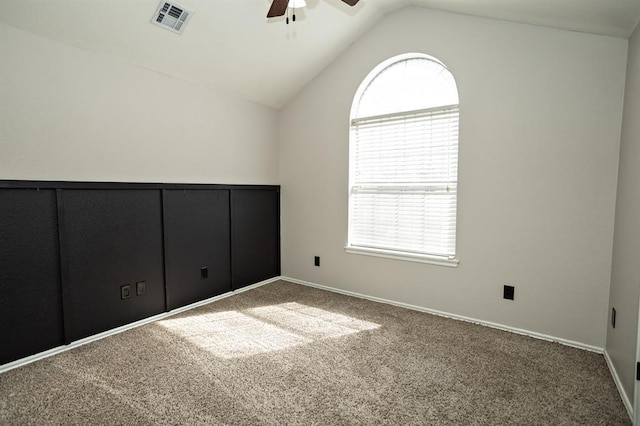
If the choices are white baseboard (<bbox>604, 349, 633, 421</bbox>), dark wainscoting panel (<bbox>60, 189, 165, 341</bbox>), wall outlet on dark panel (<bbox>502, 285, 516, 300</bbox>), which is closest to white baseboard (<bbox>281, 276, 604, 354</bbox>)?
white baseboard (<bbox>604, 349, 633, 421</bbox>)

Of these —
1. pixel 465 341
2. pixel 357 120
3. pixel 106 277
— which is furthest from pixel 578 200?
pixel 106 277

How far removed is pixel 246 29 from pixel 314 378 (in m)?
2.80

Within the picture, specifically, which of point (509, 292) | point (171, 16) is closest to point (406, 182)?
point (509, 292)

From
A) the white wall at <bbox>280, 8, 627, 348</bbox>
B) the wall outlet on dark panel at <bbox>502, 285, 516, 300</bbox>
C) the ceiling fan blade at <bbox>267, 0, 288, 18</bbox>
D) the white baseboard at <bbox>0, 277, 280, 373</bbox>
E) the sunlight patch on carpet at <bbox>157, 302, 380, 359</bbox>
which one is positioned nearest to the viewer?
the ceiling fan blade at <bbox>267, 0, 288, 18</bbox>

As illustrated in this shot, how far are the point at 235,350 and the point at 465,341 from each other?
174cm

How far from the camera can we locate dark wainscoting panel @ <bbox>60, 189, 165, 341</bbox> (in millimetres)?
2469

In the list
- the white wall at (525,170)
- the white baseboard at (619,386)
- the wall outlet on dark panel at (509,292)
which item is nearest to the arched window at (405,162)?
the white wall at (525,170)

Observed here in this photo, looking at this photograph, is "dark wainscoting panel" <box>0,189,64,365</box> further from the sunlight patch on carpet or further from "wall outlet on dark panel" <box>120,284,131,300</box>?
the sunlight patch on carpet

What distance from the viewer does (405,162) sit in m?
3.34

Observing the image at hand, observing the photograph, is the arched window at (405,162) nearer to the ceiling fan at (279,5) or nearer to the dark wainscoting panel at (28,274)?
the ceiling fan at (279,5)

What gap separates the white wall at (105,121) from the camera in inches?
86.9

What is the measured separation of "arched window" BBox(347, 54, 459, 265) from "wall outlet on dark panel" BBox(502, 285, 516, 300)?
45cm

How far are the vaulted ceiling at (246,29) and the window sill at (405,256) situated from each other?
6.46 ft

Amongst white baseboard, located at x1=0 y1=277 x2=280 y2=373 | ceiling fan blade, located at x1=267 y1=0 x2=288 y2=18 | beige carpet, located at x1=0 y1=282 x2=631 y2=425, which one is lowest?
A: beige carpet, located at x1=0 y1=282 x2=631 y2=425
